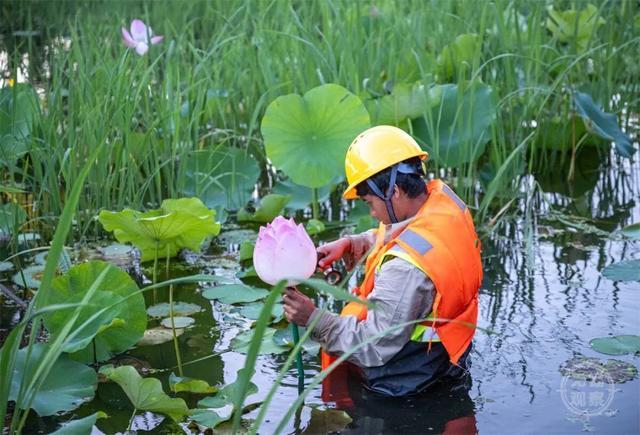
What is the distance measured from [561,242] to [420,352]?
1393 mm

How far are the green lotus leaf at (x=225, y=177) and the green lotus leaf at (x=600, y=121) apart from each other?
53.7 inches

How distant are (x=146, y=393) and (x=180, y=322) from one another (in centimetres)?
77

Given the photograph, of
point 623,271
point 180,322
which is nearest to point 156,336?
point 180,322

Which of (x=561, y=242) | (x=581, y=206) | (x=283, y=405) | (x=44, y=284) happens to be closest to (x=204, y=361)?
(x=283, y=405)

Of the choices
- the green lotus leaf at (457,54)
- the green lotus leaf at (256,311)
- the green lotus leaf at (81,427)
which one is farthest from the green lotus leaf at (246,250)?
the green lotus leaf at (457,54)

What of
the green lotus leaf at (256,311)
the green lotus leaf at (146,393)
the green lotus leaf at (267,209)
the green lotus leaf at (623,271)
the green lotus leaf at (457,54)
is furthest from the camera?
the green lotus leaf at (457,54)

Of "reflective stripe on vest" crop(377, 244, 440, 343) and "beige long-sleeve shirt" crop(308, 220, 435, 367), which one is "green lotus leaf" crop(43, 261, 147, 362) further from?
"reflective stripe on vest" crop(377, 244, 440, 343)

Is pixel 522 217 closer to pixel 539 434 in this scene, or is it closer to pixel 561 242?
pixel 561 242

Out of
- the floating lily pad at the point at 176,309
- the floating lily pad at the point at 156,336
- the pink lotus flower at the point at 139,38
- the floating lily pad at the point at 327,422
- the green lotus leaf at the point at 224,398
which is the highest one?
the pink lotus flower at the point at 139,38

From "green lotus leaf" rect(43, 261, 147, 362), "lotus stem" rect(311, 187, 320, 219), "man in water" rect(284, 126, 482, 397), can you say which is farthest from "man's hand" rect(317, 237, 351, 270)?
"lotus stem" rect(311, 187, 320, 219)

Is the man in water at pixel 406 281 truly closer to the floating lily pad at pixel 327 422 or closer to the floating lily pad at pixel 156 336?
the floating lily pad at pixel 327 422

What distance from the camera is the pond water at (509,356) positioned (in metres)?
2.49

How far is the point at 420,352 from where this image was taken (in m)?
2.58

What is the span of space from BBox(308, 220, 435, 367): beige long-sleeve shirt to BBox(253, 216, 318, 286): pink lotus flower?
0.19 metres
